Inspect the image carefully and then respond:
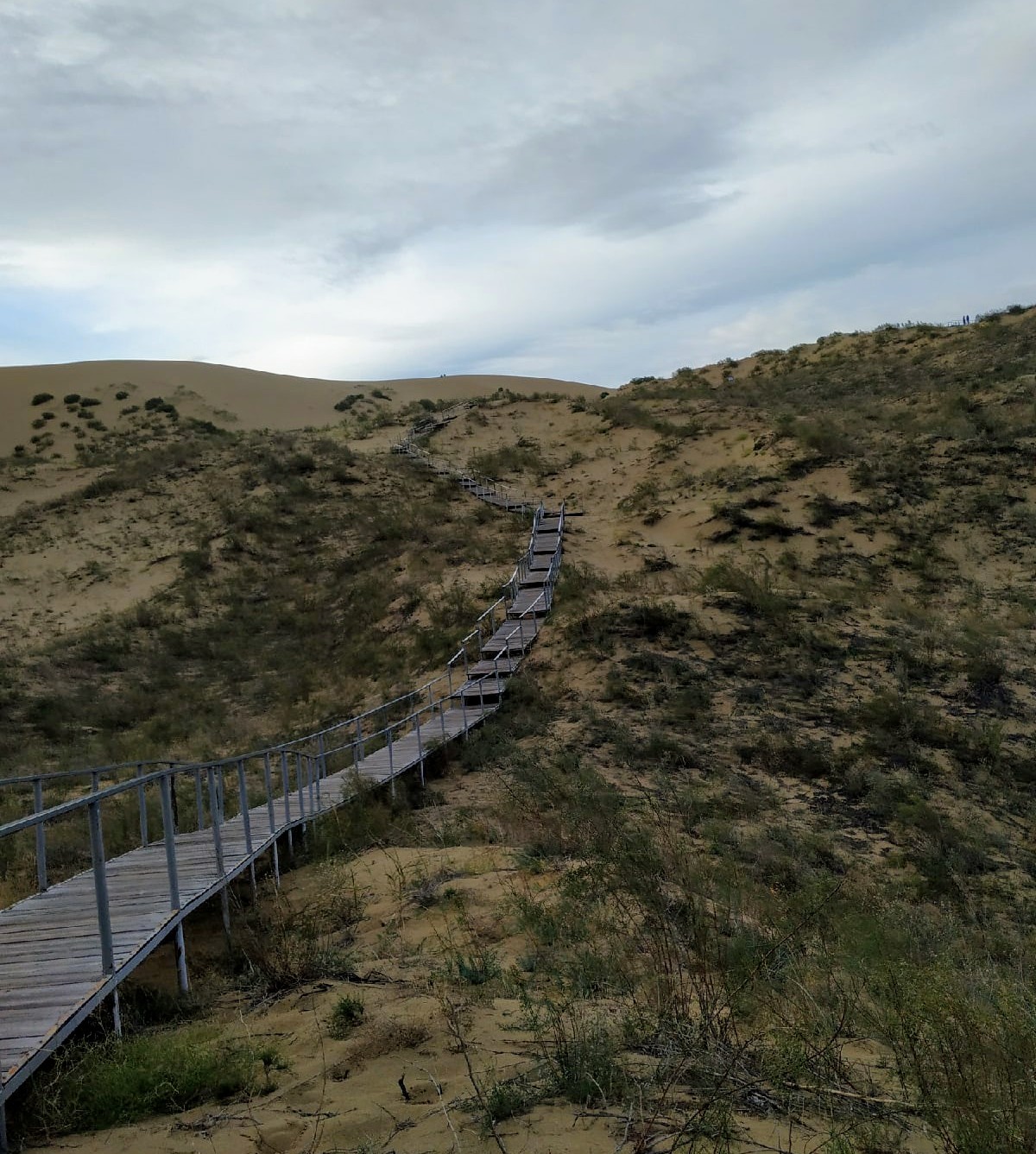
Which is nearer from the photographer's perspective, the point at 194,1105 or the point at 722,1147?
the point at 722,1147

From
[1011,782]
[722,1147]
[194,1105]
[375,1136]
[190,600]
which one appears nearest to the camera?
[722,1147]

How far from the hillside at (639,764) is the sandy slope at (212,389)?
23927mm

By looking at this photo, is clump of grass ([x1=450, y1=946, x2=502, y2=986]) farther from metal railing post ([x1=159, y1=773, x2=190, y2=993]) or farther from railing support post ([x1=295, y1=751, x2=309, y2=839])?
railing support post ([x1=295, y1=751, x2=309, y2=839])

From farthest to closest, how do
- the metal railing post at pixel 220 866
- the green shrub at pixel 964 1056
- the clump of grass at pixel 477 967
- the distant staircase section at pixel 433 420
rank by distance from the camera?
the distant staircase section at pixel 433 420 → the metal railing post at pixel 220 866 → the clump of grass at pixel 477 967 → the green shrub at pixel 964 1056

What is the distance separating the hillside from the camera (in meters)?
3.61

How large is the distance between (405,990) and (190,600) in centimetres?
2181

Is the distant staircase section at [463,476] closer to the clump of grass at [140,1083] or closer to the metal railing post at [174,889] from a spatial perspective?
the metal railing post at [174,889]

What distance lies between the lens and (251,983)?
5723 mm

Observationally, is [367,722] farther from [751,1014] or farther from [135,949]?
[751,1014]

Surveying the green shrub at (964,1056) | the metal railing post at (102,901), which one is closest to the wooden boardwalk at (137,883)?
the metal railing post at (102,901)

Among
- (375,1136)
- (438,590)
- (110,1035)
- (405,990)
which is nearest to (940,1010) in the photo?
(375,1136)

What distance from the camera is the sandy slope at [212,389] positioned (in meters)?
58.8

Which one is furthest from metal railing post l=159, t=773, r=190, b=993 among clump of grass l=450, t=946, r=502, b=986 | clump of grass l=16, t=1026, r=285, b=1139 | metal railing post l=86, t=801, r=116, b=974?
clump of grass l=450, t=946, r=502, b=986

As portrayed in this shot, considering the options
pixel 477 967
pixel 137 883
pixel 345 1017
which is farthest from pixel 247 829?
pixel 345 1017
